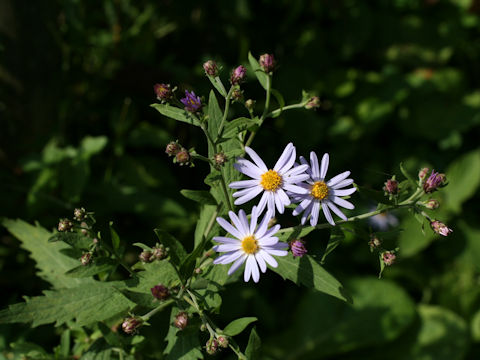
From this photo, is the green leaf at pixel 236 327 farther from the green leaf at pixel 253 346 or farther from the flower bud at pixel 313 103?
the flower bud at pixel 313 103

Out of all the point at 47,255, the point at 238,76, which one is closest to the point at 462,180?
the point at 238,76

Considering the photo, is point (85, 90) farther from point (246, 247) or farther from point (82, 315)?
point (246, 247)

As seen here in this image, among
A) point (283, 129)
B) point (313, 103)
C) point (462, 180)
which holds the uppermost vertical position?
point (462, 180)

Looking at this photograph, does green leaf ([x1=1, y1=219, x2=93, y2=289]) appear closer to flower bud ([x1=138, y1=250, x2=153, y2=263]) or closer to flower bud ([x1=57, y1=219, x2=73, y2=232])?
flower bud ([x1=57, y1=219, x2=73, y2=232])

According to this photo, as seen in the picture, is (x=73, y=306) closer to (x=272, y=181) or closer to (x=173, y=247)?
(x=173, y=247)

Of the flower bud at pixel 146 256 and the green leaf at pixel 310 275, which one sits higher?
the green leaf at pixel 310 275

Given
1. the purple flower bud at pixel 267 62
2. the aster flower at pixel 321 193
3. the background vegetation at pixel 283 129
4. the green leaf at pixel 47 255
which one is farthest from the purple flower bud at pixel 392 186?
the green leaf at pixel 47 255
